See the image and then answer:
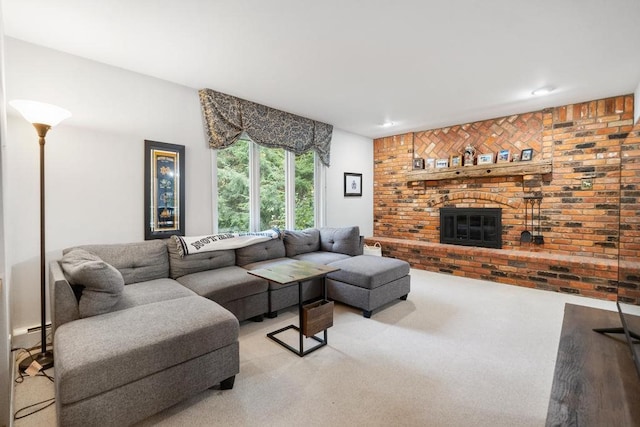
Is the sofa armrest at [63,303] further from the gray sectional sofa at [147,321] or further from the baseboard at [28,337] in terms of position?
the baseboard at [28,337]

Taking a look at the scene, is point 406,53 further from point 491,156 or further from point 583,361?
point 491,156

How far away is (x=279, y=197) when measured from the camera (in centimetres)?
446

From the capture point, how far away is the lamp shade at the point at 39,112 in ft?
6.48

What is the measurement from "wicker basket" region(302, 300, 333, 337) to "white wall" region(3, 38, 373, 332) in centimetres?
189

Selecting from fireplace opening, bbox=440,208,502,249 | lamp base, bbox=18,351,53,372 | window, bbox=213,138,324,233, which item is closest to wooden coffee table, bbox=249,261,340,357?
window, bbox=213,138,324,233

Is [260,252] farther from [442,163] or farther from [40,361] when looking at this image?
[442,163]

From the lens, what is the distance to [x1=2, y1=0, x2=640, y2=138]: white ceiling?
2.00m

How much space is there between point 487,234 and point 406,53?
334 cm

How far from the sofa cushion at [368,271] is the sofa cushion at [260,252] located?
0.76 meters

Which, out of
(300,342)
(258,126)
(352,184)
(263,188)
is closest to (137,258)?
(300,342)

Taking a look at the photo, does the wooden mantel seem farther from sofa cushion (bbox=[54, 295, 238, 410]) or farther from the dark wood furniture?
sofa cushion (bbox=[54, 295, 238, 410])

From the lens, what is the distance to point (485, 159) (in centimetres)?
463

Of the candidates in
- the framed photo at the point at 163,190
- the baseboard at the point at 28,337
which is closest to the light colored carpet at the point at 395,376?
the baseboard at the point at 28,337

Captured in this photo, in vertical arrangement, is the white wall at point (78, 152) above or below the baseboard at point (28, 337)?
above
